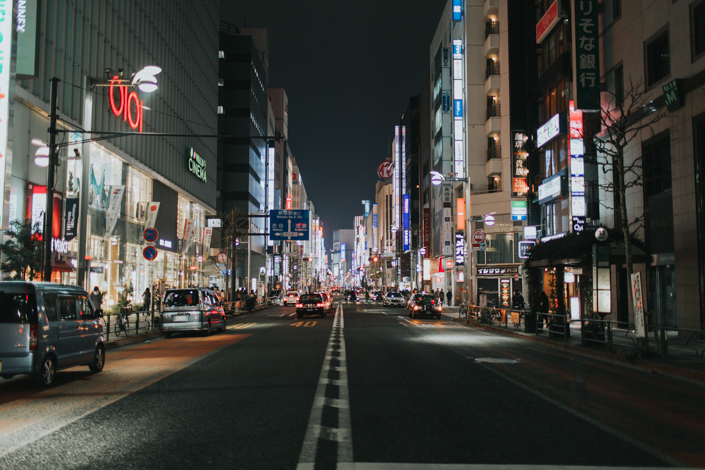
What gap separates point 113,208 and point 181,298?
12.7 meters

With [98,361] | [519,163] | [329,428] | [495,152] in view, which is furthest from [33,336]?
[495,152]

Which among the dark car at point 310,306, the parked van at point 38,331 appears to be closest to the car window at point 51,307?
the parked van at point 38,331

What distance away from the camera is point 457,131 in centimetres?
5903

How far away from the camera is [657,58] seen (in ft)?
78.2

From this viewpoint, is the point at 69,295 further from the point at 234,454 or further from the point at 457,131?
the point at 457,131

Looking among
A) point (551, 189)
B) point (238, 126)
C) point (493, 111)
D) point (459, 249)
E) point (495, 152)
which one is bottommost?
point (459, 249)

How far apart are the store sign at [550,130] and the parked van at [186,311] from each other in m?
21.0

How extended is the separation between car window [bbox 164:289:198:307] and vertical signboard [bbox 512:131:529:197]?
112 ft

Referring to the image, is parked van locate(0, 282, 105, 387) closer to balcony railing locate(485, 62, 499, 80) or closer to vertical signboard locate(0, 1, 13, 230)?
vertical signboard locate(0, 1, 13, 230)

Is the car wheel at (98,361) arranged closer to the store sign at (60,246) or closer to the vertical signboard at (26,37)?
the store sign at (60,246)

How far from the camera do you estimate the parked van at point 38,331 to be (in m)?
10.8

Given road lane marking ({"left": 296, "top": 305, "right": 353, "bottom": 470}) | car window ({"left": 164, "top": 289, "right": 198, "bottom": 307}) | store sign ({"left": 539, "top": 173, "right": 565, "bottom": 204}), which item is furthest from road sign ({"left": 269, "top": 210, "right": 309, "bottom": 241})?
road lane marking ({"left": 296, "top": 305, "right": 353, "bottom": 470})

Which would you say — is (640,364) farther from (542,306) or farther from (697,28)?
(697,28)

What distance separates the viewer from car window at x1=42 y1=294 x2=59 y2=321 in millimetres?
11470
